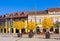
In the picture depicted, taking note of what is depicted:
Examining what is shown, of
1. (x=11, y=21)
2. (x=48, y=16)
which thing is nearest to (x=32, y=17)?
(x=48, y=16)

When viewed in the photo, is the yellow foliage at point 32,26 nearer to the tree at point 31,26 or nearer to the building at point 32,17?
the tree at point 31,26

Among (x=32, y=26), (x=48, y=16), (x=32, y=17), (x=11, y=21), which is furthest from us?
(x=11, y=21)

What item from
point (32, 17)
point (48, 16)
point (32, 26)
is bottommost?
point (32, 26)

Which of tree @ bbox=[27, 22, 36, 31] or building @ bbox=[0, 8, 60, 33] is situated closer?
tree @ bbox=[27, 22, 36, 31]

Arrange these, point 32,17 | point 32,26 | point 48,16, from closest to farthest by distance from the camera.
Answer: point 32,26
point 48,16
point 32,17

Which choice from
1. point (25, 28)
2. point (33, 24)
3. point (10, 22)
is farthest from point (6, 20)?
point (33, 24)

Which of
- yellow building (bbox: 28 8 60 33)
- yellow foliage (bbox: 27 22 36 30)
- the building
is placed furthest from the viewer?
the building

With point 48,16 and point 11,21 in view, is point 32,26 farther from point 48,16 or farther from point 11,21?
point 11,21

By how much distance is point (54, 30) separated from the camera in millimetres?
65750

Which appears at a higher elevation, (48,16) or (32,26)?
(48,16)

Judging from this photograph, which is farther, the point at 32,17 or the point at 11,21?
the point at 11,21

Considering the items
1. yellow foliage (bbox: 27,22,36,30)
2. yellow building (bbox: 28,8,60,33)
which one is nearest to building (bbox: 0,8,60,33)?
yellow building (bbox: 28,8,60,33)

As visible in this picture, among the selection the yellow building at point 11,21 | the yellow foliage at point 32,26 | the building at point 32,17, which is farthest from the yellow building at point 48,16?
the yellow building at point 11,21

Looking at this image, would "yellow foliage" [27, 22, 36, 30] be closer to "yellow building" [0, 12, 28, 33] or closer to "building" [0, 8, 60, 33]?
"building" [0, 8, 60, 33]
